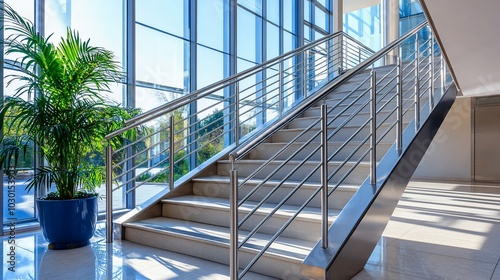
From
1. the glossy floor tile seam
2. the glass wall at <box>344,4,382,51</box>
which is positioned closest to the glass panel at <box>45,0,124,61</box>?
the glossy floor tile seam

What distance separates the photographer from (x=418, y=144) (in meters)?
3.03

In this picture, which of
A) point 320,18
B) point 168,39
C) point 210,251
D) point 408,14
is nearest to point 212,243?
point 210,251

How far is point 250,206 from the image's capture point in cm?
274

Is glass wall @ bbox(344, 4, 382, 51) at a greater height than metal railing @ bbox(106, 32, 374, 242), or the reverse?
glass wall @ bbox(344, 4, 382, 51)

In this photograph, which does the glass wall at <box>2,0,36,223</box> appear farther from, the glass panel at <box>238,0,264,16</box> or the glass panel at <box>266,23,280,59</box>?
the glass panel at <box>266,23,280,59</box>

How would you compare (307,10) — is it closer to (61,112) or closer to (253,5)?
(253,5)

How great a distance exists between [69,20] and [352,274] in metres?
3.98

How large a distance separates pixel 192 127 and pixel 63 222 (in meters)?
3.11

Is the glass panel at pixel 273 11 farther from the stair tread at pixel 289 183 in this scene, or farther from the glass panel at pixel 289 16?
the stair tread at pixel 289 183

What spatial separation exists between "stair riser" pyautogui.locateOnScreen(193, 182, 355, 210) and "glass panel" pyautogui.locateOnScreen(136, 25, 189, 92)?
2.20 metres

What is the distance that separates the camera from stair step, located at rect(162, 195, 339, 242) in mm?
2338

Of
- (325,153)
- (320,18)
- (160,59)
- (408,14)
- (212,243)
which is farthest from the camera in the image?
(408,14)

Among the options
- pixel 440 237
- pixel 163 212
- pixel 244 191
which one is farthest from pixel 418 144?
pixel 163 212

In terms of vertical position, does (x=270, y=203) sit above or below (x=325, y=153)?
below
